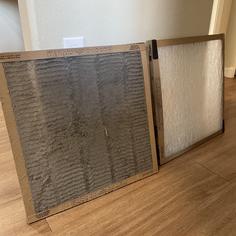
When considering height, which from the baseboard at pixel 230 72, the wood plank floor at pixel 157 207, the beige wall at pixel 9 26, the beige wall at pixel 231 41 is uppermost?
the beige wall at pixel 9 26

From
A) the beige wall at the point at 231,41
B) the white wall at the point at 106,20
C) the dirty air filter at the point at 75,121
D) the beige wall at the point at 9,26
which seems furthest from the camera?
the beige wall at the point at 231,41

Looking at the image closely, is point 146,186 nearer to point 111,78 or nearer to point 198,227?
point 198,227

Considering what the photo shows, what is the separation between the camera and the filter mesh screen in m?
1.34

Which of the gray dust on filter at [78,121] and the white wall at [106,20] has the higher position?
the white wall at [106,20]

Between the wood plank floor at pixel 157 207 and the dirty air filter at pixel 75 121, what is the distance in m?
0.07

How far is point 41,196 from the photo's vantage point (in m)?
0.99

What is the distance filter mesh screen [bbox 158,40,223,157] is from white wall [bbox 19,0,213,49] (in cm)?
18

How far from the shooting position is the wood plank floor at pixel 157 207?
0.94 m

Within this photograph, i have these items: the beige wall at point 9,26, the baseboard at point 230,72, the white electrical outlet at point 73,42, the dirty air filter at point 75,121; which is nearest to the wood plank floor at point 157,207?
the dirty air filter at point 75,121

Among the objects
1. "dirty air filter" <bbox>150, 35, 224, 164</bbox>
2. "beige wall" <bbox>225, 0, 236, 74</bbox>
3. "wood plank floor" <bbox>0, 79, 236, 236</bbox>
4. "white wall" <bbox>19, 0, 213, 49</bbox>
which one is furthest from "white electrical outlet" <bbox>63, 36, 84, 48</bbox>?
"beige wall" <bbox>225, 0, 236, 74</bbox>

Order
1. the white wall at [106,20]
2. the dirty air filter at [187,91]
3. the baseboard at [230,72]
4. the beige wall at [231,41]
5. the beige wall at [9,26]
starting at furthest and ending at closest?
1. the baseboard at [230,72]
2. the beige wall at [231,41]
3. the beige wall at [9,26]
4. the dirty air filter at [187,91]
5. the white wall at [106,20]

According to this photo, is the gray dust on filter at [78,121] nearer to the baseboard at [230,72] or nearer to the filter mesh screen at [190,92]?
the filter mesh screen at [190,92]

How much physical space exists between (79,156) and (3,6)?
92.0 inches

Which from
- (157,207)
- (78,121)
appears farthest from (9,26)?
(157,207)
